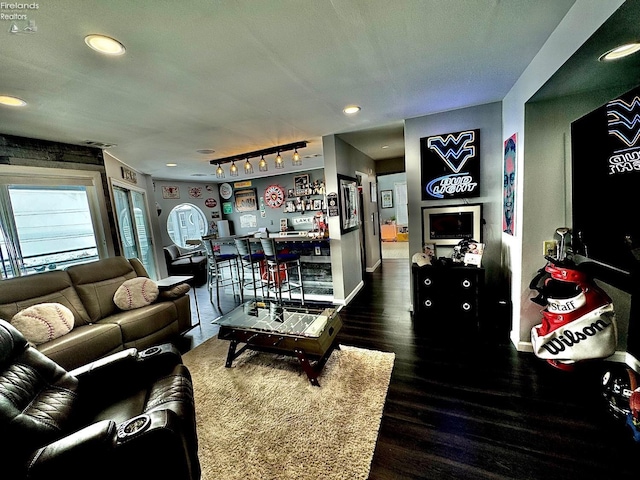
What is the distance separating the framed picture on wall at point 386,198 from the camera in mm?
9280

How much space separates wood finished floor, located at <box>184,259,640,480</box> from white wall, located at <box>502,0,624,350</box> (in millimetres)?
417

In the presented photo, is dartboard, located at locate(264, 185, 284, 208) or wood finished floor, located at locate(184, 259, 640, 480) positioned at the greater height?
dartboard, located at locate(264, 185, 284, 208)

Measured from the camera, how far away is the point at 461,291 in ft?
9.22

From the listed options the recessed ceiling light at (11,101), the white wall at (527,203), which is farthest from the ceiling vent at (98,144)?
the white wall at (527,203)

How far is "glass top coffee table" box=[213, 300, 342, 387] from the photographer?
2150mm

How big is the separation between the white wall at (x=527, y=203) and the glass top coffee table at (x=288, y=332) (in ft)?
5.78

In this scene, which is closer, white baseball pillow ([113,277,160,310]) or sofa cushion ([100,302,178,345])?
sofa cushion ([100,302,178,345])

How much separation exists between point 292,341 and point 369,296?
88.9 inches

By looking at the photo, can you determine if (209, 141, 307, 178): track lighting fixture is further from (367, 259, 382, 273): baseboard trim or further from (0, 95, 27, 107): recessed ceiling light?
(367, 259, 382, 273): baseboard trim

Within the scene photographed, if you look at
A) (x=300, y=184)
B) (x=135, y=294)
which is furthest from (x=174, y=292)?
(x=300, y=184)

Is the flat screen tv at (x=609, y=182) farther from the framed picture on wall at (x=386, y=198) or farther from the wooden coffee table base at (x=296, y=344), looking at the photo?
the framed picture on wall at (x=386, y=198)

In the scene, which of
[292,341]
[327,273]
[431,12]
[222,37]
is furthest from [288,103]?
[327,273]

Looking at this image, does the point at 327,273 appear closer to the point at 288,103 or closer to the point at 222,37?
the point at 288,103

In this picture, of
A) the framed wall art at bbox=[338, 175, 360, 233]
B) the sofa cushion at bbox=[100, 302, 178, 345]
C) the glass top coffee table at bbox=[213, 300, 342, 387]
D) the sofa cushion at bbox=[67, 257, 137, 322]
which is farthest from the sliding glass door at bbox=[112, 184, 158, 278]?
the framed wall art at bbox=[338, 175, 360, 233]
